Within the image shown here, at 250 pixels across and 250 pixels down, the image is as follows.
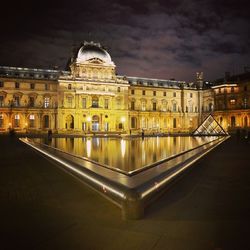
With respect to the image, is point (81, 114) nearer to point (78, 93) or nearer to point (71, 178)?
point (78, 93)

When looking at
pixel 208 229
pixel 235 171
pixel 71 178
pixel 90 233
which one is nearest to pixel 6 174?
pixel 71 178

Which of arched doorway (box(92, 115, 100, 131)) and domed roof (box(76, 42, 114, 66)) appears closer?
domed roof (box(76, 42, 114, 66))

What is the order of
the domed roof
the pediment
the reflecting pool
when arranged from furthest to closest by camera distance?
the domed roof, the pediment, the reflecting pool

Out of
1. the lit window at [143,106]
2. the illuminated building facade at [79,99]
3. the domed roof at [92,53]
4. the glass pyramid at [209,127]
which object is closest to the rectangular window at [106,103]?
the illuminated building facade at [79,99]

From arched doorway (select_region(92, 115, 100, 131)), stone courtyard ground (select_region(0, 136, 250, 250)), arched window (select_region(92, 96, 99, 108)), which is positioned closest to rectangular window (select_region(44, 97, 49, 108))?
arched window (select_region(92, 96, 99, 108))

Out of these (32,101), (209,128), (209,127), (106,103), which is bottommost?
(209,128)

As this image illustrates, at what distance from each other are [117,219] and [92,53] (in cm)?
6043

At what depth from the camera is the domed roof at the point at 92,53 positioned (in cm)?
6166

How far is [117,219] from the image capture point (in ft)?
16.9

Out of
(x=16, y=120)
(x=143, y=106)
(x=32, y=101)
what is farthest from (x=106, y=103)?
(x=16, y=120)

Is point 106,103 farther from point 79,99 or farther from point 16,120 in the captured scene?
point 16,120

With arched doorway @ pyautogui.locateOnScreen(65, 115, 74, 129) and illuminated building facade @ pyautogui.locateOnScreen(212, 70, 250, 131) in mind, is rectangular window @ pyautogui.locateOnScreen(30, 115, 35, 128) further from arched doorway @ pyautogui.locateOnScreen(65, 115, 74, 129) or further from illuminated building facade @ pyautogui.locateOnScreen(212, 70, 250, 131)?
illuminated building facade @ pyautogui.locateOnScreen(212, 70, 250, 131)

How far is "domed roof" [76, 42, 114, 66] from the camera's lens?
61656 millimetres

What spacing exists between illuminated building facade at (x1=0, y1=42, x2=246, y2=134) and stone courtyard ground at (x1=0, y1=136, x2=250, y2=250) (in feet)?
162
